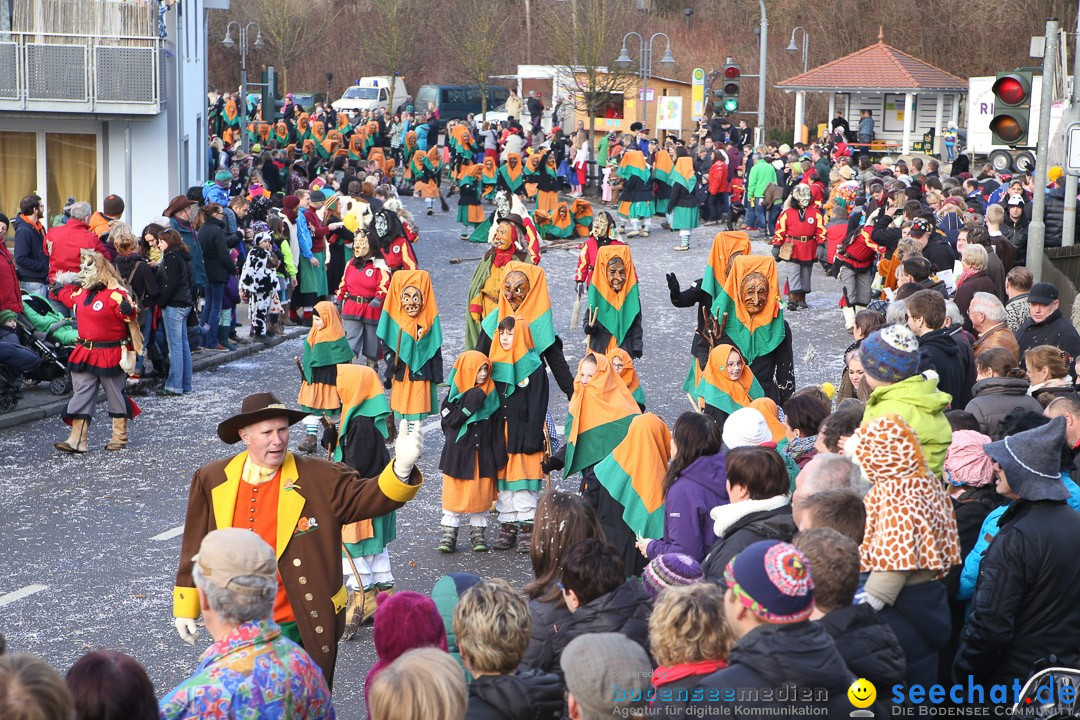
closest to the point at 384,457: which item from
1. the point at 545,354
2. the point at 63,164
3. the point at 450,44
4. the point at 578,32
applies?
the point at 545,354

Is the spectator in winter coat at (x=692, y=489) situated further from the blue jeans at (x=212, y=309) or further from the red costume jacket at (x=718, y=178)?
the red costume jacket at (x=718, y=178)

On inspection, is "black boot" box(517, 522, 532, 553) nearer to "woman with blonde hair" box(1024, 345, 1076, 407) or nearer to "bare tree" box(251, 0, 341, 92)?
"woman with blonde hair" box(1024, 345, 1076, 407)

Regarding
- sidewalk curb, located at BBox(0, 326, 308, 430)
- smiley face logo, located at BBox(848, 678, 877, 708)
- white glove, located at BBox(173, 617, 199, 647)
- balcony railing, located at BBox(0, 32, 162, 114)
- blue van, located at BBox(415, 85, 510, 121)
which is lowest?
sidewalk curb, located at BBox(0, 326, 308, 430)

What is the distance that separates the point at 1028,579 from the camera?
5.11 m

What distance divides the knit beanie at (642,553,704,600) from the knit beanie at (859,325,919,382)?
1407mm

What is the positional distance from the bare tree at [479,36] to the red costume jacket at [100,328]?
3541 cm

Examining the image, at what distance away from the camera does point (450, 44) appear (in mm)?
56375

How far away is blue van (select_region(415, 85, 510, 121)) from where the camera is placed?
50469 mm

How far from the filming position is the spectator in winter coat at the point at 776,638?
3.90 m

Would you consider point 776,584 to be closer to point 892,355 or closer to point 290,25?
point 892,355

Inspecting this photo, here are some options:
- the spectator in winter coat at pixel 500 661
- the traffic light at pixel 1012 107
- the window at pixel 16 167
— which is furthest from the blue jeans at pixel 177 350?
the spectator in winter coat at pixel 500 661

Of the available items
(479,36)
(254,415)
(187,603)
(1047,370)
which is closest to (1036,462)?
(1047,370)

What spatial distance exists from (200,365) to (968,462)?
35.2 feet

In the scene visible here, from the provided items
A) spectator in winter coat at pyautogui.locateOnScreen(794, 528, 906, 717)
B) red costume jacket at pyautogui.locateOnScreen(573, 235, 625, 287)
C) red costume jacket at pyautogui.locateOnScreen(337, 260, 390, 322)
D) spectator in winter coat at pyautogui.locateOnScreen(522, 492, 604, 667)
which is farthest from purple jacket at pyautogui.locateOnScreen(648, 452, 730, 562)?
red costume jacket at pyautogui.locateOnScreen(573, 235, 625, 287)
